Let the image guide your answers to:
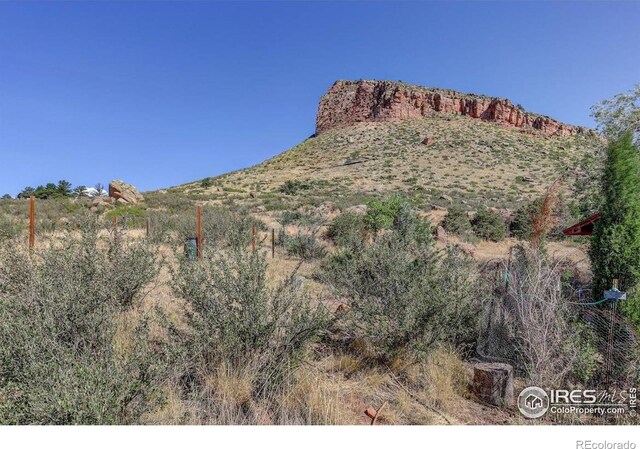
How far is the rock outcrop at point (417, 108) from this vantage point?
68812 millimetres

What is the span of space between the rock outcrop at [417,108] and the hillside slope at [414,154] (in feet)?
0.59

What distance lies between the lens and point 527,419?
3.78 meters

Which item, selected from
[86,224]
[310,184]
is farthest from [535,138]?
[86,224]

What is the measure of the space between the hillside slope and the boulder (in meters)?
6.33

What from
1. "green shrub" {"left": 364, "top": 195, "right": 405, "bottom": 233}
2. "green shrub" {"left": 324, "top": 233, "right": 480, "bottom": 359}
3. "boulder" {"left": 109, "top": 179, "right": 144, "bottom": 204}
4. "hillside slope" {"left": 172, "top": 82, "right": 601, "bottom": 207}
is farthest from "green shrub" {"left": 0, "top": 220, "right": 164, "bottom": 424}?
"boulder" {"left": 109, "top": 179, "right": 144, "bottom": 204}

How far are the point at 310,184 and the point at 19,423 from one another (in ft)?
130

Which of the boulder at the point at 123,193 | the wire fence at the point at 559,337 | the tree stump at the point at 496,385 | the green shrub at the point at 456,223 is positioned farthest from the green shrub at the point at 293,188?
the tree stump at the point at 496,385

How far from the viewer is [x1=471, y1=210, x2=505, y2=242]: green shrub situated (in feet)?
62.2

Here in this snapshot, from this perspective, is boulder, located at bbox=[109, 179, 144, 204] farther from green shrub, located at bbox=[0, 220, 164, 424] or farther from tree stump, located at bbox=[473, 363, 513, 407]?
tree stump, located at bbox=[473, 363, 513, 407]

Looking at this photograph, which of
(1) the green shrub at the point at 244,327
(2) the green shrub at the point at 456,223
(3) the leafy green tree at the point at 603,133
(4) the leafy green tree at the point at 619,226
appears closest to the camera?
(1) the green shrub at the point at 244,327

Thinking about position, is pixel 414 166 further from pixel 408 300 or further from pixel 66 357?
pixel 66 357

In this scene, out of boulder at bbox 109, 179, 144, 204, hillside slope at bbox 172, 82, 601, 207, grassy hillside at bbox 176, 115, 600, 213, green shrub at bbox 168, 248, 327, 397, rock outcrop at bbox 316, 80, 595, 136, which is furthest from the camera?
rock outcrop at bbox 316, 80, 595, 136

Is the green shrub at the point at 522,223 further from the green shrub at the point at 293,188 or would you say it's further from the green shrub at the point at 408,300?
the green shrub at the point at 293,188

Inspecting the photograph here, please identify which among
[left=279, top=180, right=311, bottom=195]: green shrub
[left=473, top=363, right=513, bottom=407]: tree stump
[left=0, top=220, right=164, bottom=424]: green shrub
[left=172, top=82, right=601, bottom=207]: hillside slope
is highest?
[left=172, top=82, right=601, bottom=207]: hillside slope
